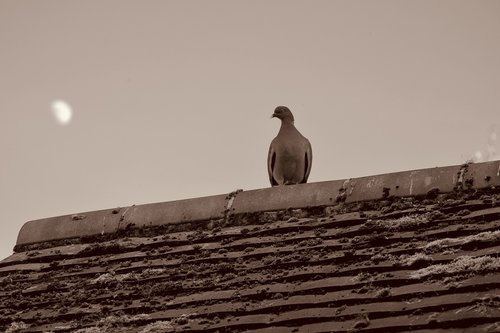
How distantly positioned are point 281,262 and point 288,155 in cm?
471

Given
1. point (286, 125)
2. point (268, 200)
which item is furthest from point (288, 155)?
point (268, 200)

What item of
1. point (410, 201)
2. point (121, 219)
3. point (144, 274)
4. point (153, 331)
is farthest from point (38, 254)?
point (410, 201)

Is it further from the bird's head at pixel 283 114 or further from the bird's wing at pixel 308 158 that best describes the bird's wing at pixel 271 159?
the bird's head at pixel 283 114

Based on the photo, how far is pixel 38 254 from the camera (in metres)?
7.08

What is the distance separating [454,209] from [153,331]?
6.39 feet

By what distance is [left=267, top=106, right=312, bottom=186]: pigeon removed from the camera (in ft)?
34.0

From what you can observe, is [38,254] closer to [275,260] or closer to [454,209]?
[275,260]

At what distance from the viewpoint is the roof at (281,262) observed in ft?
15.8

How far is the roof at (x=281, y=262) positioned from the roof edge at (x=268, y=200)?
10 mm

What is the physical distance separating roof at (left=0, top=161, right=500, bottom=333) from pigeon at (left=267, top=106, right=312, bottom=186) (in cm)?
345

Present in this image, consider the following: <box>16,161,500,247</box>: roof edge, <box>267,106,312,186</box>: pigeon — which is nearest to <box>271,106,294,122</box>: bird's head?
<box>267,106,312,186</box>: pigeon

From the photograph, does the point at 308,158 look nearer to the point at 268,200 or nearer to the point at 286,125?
the point at 286,125

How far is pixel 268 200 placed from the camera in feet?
21.6

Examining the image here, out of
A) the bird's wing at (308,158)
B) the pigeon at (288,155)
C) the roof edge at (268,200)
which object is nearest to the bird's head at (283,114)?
the pigeon at (288,155)
